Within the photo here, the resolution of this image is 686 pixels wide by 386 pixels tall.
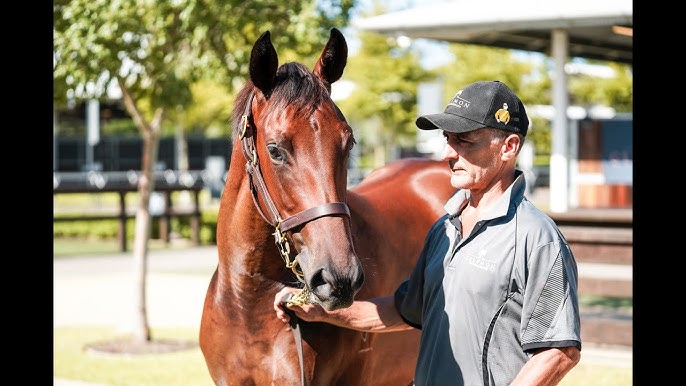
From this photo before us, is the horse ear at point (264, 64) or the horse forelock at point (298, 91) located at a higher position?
the horse ear at point (264, 64)

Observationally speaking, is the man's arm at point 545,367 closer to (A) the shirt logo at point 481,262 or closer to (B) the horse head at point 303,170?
(A) the shirt logo at point 481,262

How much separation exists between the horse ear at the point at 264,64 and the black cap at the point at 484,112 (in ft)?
2.56

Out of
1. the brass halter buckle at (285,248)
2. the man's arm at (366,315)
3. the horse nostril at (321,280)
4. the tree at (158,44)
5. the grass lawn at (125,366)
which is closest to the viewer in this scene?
the horse nostril at (321,280)

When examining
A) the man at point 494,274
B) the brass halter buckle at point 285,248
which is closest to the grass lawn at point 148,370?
the brass halter buckle at point 285,248

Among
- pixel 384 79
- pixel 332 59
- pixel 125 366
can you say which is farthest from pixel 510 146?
pixel 384 79

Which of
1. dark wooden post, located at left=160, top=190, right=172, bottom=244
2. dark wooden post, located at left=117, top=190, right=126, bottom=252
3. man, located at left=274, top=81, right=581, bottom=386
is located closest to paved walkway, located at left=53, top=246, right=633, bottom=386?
dark wooden post, located at left=117, top=190, right=126, bottom=252

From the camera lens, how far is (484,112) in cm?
292

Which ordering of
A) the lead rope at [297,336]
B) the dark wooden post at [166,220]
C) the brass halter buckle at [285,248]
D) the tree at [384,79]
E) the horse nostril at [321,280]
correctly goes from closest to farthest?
1. the horse nostril at [321,280]
2. the brass halter buckle at [285,248]
3. the lead rope at [297,336]
4. the dark wooden post at [166,220]
5. the tree at [384,79]

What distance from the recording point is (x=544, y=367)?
9.02 feet

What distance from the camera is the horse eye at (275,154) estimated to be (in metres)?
3.36

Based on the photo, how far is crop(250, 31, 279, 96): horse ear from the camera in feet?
11.3

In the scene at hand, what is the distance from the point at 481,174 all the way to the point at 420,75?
3406 centimetres

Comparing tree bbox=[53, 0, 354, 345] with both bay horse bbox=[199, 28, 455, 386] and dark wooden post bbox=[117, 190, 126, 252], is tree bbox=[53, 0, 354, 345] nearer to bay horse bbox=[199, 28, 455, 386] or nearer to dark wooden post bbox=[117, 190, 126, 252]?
bay horse bbox=[199, 28, 455, 386]
